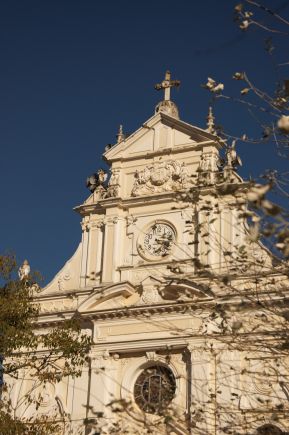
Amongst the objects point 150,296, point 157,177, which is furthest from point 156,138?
point 150,296

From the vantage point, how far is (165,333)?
22609 millimetres

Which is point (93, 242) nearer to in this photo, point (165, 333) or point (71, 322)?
point (165, 333)

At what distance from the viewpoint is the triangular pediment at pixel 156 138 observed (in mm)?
25188

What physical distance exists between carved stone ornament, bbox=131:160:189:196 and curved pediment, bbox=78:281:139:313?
3.23m

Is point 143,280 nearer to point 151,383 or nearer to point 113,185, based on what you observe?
point 151,383

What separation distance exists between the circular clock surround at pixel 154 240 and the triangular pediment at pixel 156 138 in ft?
8.01

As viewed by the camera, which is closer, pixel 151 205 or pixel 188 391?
pixel 188 391

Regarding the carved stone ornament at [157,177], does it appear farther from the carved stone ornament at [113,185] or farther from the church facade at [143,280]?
the carved stone ornament at [113,185]

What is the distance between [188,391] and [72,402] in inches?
140

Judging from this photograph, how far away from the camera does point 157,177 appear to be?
25.0 meters

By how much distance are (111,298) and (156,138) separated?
5.39 m

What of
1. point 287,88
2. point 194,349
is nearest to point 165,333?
point 194,349

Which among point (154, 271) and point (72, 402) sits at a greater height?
point (154, 271)

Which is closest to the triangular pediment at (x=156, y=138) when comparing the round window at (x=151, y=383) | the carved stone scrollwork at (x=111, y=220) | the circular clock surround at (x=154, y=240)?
the carved stone scrollwork at (x=111, y=220)
